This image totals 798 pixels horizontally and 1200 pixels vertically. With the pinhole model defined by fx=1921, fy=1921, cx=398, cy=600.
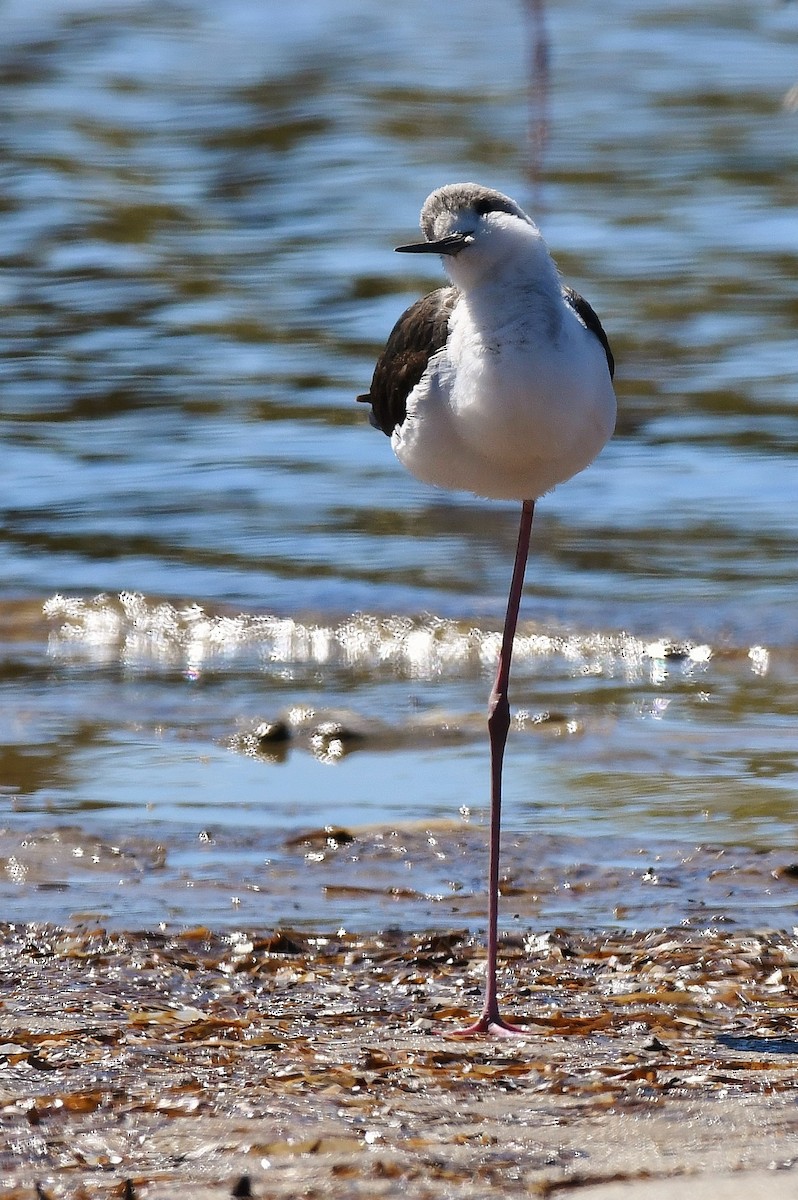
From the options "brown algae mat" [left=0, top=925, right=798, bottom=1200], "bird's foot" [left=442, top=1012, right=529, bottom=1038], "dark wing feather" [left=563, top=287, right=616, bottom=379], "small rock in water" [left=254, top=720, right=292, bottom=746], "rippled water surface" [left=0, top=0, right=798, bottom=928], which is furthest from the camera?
"small rock in water" [left=254, top=720, right=292, bottom=746]

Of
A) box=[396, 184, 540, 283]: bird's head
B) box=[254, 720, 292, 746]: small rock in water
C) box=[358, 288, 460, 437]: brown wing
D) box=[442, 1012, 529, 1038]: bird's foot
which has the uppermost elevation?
box=[396, 184, 540, 283]: bird's head

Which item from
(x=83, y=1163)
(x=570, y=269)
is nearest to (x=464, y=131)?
(x=570, y=269)

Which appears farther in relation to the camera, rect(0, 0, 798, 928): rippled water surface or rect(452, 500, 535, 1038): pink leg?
rect(0, 0, 798, 928): rippled water surface

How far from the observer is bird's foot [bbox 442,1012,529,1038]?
3.83 meters

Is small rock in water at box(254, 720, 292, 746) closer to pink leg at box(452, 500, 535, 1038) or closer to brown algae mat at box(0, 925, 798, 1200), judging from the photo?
pink leg at box(452, 500, 535, 1038)

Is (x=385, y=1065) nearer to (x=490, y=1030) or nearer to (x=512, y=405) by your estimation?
(x=490, y=1030)

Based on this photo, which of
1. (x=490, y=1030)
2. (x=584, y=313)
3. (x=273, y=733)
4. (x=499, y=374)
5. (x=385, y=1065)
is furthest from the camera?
(x=273, y=733)

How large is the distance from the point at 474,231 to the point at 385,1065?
172 centimetres

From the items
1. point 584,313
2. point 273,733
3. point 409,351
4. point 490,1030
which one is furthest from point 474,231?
point 273,733

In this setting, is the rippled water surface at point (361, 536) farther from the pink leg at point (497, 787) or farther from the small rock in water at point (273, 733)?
the pink leg at point (497, 787)

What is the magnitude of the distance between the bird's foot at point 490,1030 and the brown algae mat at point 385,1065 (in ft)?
0.11

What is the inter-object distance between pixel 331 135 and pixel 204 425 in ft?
31.0

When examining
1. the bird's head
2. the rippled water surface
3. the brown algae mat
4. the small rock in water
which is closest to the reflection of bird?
the bird's head

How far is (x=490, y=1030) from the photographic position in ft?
12.6
